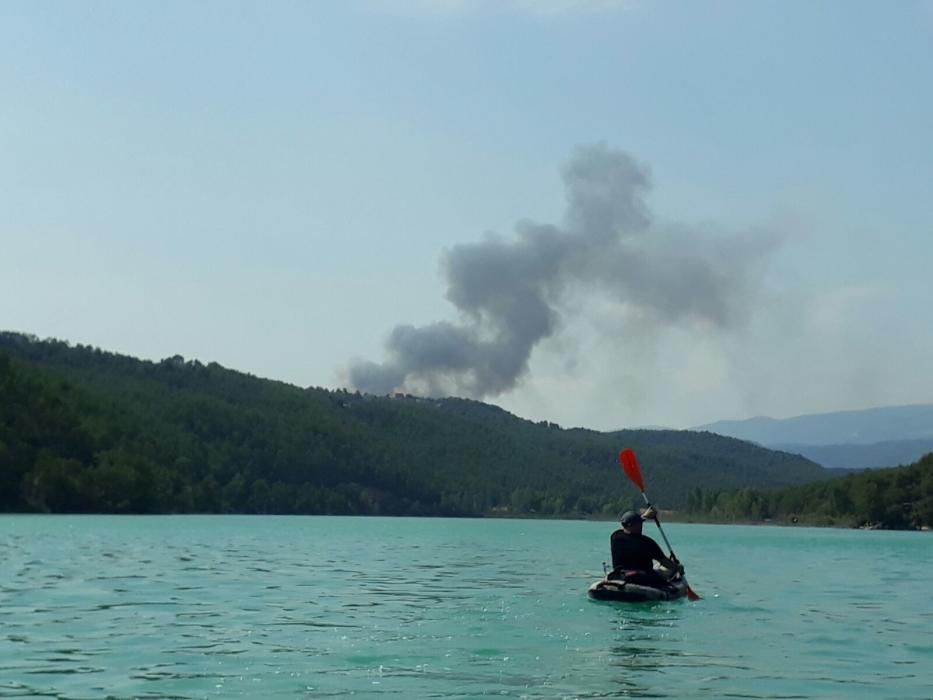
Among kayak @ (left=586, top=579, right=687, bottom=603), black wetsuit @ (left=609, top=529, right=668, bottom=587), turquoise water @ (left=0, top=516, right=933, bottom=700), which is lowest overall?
turquoise water @ (left=0, top=516, right=933, bottom=700)

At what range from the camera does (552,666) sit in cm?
2741

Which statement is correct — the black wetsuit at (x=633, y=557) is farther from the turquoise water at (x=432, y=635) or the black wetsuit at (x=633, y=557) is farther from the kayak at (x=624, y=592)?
the turquoise water at (x=432, y=635)

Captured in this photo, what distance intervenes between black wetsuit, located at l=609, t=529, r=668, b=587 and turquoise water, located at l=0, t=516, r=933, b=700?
1.10 m

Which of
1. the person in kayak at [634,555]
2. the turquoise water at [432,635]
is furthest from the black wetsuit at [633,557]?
the turquoise water at [432,635]

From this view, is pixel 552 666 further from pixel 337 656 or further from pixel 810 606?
pixel 810 606

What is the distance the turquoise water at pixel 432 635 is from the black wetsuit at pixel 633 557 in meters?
1.10

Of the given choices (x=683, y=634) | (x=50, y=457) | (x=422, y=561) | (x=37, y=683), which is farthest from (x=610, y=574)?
(x=50, y=457)

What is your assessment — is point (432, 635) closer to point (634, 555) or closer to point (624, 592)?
point (624, 592)

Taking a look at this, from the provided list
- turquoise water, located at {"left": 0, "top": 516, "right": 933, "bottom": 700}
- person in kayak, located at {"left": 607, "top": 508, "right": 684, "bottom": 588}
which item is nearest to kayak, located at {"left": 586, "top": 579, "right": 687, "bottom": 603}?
person in kayak, located at {"left": 607, "top": 508, "right": 684, "bottom": 588}

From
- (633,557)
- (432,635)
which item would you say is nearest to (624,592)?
(633,557)

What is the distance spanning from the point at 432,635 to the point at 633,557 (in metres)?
10.2

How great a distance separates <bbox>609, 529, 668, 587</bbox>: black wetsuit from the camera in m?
40.5

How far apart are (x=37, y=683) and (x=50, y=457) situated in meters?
175

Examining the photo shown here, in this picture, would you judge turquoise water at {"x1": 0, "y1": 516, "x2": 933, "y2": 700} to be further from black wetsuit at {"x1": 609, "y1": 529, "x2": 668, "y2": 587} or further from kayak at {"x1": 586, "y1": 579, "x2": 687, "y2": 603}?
black wetsuit at {"x1": 609, "y1": 529, "x2": 668, "y2": 587}
